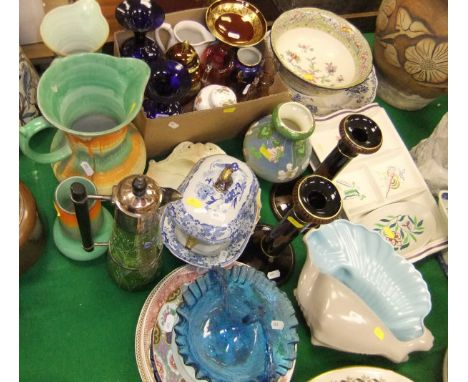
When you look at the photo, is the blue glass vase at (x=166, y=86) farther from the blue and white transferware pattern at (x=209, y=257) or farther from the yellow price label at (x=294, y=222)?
the yellow price label at (x=294, y=222)

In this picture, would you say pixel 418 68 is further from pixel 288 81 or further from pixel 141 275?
pixel 141 275

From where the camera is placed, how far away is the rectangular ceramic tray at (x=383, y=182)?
955 mm

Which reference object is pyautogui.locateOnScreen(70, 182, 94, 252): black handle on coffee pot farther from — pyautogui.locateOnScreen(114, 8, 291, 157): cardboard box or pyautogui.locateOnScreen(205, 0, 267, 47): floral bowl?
pyautogui.locateOnScreen(205, 0, 267, 47): floral bowl

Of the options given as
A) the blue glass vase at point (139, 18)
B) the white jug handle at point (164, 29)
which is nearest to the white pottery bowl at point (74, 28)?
the blue glass vase at point (139, 18)

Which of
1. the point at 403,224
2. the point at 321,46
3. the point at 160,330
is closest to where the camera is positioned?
the point at 160,330

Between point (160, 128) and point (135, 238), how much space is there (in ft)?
0.86

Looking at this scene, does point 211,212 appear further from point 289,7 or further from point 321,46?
point 289,7

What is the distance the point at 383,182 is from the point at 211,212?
44cm

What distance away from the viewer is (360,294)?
709 mm

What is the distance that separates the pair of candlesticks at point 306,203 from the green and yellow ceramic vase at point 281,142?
7 cm

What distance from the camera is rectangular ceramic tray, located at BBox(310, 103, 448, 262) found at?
37.6 inches

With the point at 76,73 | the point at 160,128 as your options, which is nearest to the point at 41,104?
the point at 76,73

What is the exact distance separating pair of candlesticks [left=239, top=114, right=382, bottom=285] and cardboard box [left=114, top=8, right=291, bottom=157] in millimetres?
153

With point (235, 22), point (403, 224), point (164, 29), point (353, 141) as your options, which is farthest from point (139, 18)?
point (403, 224)
